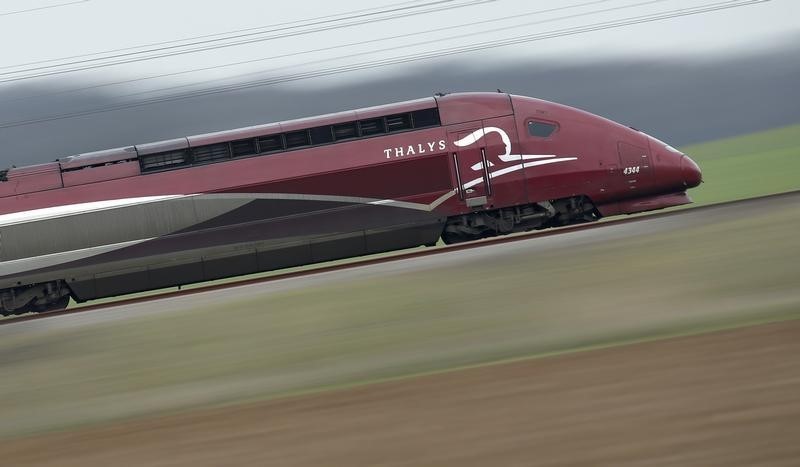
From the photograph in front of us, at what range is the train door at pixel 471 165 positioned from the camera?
27.0 meters

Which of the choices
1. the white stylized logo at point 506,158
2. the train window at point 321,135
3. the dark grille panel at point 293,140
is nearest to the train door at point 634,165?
the white stylized logo at point 506,158

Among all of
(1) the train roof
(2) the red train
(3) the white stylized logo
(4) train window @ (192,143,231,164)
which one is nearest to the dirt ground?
(2) the red train

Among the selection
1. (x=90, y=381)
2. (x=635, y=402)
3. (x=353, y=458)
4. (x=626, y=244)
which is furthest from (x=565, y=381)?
(x=626, y=244)

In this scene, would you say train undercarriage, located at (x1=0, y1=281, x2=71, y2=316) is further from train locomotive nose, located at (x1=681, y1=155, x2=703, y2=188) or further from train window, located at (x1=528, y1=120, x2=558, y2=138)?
train locomotive nose, located at (x1=681, y1=155, x2=703, y2=188)

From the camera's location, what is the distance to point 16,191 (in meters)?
26.8

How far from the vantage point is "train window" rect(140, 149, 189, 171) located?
2730 centimetres

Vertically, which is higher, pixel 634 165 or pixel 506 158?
pixel 506 158

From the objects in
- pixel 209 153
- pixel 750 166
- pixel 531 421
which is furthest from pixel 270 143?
pixel 750 166

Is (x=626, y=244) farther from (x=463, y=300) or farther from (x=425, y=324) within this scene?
(x=425, y=324)

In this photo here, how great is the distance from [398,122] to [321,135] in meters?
2.27

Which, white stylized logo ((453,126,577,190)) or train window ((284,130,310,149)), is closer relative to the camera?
white stylized logo ((453,126,577,190))

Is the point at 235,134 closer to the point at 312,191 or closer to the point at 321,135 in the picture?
the point at 321,135

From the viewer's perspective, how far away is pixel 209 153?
27.4 m

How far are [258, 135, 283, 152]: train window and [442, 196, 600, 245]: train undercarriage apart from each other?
5.38m
